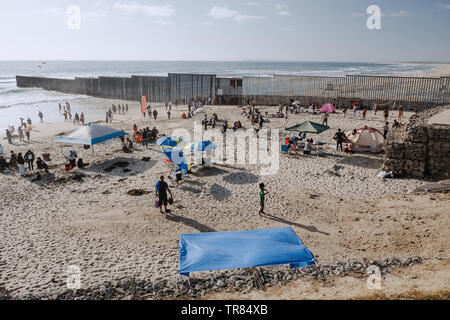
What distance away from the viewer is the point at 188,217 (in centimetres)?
1033

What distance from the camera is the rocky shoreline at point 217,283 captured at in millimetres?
6488

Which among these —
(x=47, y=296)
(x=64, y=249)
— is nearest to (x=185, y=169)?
(x=64, y=249)

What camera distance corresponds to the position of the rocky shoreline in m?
6.49

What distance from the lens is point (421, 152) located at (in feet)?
40.9

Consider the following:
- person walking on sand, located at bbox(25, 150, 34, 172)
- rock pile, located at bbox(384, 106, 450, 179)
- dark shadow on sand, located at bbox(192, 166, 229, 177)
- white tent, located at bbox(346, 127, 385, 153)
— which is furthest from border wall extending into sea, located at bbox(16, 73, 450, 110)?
person walking on sand, located at bbox(25, 150, 34, 172)

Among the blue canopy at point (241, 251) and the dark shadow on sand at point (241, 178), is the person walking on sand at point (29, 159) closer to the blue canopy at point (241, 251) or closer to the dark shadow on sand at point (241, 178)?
the dark shadow on sand at point (241, 178)

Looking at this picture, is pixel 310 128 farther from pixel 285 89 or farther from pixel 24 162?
pixel 285 89

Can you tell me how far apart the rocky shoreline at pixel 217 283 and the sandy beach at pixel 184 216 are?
0.30 metres

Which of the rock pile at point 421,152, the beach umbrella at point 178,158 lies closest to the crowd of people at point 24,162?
the beach umbrella at point 178,158

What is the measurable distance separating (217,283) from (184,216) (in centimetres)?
393

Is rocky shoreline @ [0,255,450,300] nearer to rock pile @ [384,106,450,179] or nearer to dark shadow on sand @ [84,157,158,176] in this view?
rock pile @ [384,106,450,179]

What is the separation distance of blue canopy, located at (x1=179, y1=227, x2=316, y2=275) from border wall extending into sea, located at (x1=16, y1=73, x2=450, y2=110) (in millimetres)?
24160

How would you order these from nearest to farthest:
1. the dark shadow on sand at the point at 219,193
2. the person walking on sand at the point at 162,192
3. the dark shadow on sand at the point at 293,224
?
the dark shadow on sand at the point at 293,224, the person walking on sand at the point at 162,192, the dark shadow on sand at the point at 219,193

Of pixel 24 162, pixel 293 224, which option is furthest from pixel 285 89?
pixel 24 162
